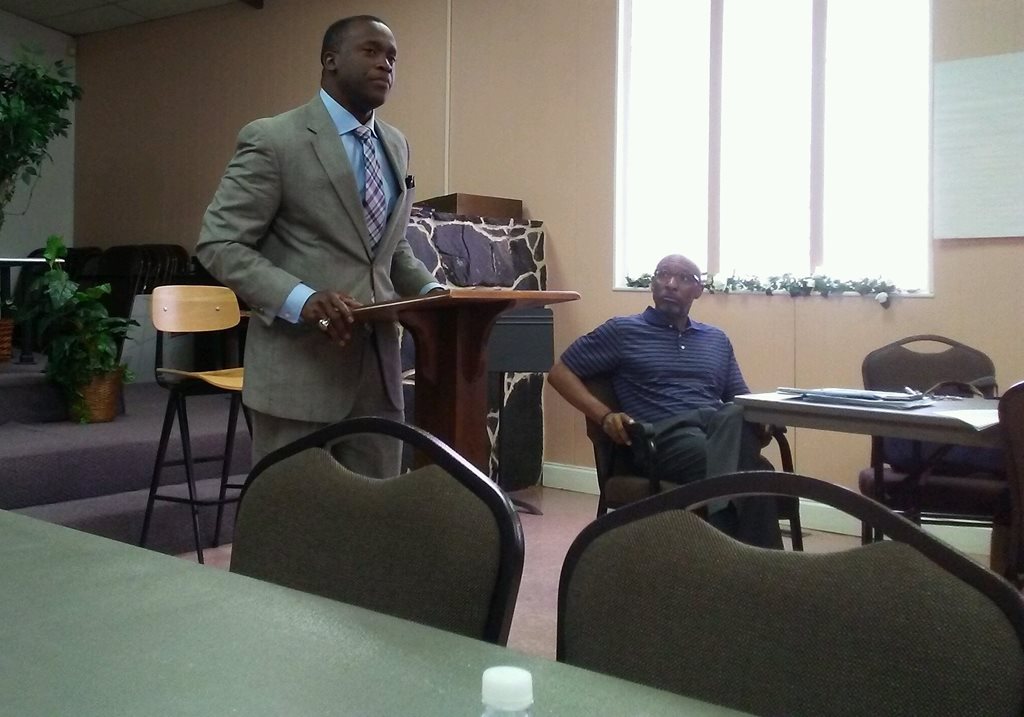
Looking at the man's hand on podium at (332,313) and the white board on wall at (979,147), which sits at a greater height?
the white board on wall at (979,147)

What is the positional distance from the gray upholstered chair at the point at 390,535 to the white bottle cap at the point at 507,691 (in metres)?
0.49

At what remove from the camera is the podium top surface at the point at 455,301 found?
1.62 meters

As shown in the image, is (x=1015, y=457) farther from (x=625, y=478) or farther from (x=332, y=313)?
(x=332, y=313)

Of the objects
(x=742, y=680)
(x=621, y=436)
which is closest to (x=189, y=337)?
(x=621, y=436)

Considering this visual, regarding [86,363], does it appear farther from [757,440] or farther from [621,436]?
[757,440]

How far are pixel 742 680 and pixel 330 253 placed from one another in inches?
48.4

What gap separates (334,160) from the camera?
1883 millimetres

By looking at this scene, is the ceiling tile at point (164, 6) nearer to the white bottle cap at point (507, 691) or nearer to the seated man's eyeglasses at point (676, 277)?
the seated man's eyeglasses at point (676, 277)

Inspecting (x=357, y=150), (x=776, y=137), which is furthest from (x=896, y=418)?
(x=776, y=137)

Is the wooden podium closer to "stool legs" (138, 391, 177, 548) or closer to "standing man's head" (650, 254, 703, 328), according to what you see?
"standing man's head" (650, 254, 703, 328)

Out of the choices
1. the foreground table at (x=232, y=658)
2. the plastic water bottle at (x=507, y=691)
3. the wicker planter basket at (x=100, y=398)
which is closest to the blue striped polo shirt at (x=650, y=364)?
the wicker planter basket at (x=100, y=398)

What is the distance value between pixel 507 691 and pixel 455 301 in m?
1.09

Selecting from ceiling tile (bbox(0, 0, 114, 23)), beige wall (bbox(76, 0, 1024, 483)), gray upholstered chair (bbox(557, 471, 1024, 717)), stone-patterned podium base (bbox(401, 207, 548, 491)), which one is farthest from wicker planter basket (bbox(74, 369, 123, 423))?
ceiling tile (bbox(0, 0, 114, 23))

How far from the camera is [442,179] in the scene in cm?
625
